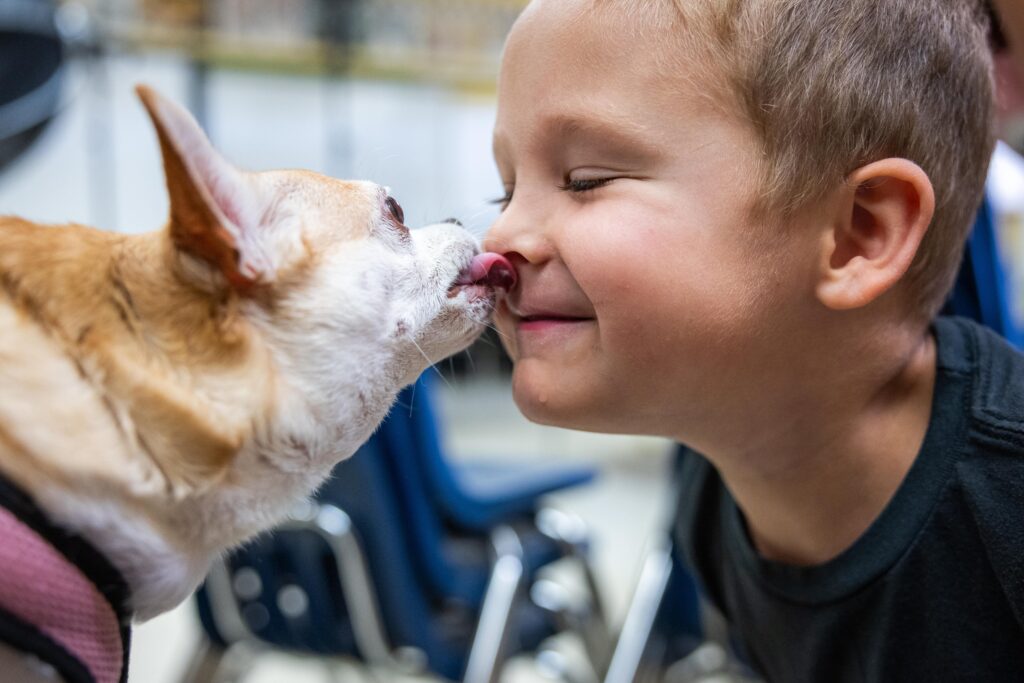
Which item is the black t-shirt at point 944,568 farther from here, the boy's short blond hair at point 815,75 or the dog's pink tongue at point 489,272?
the dog's pink tongue at point 489,272

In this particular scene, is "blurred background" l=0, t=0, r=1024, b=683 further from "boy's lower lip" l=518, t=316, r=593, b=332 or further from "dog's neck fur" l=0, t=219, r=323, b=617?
"dog's neck fur" l=0, t=219, r=323, b=617

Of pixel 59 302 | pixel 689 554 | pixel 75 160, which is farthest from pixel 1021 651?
pixel 75 160

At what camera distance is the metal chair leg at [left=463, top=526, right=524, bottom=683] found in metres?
Answer: 1.20

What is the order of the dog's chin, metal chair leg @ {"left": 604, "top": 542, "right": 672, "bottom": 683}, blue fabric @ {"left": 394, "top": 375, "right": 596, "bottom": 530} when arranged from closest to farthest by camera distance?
the dog's chin, blue fabric @ {"left": 394, "top": 375, "right": 596, "bottom": 530}, metal chair leg @ {"left": 604, "top": 542, "right": 672, "bottom": 683}

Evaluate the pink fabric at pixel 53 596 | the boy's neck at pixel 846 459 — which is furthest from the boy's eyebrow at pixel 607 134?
the pink fabric at pixel 53 596

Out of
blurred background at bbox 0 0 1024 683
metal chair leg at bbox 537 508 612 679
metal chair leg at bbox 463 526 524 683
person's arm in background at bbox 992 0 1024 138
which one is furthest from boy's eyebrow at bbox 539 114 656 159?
blurred background at bbox 0 0 1024 683

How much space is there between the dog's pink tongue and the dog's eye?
6 cm

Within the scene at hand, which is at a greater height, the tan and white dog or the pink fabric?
the tan and white dog

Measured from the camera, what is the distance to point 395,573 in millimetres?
1201

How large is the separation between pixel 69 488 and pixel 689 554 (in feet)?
2.09

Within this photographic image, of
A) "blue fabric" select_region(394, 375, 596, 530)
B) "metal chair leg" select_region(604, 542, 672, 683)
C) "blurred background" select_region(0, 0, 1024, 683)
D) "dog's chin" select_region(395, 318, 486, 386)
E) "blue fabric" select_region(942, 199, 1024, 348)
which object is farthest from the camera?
"blurred background" select_region(0, 0, 1024, 683)

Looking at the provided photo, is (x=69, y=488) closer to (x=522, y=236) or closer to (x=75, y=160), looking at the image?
(x=522, y=236)

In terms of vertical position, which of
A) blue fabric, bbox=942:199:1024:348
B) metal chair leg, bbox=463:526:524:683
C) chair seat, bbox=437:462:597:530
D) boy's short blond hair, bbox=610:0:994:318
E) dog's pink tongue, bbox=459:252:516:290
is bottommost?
metal chair leg, bbox=463:526:524:683

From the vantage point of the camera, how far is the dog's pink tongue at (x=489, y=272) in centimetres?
68
